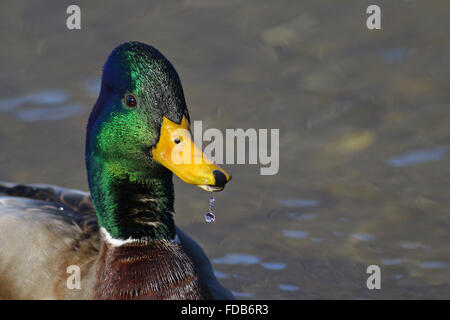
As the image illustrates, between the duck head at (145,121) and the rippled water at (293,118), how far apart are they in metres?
1.96

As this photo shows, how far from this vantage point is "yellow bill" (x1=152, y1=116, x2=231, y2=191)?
3287mm

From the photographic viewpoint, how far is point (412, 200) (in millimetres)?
5848

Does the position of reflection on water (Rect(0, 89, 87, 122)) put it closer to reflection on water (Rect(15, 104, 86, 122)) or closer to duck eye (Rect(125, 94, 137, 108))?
reflection on water (Rect(15, 104, 86, 122))

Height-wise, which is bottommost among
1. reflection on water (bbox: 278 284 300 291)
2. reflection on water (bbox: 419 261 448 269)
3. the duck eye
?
reflection on water (bbox: 278 284 300 291)

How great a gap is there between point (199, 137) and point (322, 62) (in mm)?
1245

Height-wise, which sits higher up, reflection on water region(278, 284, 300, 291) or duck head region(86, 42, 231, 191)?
duck head region(86, 42, 231, 191)

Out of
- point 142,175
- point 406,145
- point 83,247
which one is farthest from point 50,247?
point 406,145

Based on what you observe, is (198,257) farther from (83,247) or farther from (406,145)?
(406,145)

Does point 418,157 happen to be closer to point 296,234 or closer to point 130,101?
point 296,234

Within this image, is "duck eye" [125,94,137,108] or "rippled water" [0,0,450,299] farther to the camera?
"rippled water" [0,0,450,299]

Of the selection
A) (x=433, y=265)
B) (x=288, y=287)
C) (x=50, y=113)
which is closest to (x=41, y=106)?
(x=50, y=113)

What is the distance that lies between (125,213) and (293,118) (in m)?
2.67

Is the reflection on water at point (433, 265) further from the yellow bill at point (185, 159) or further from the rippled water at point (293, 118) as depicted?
the yellow bill at point (185, 159)

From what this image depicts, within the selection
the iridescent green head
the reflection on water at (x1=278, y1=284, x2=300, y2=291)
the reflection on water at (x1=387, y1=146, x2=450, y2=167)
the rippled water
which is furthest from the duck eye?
the reflection on water at (x1=387, y1=146, x2=450, y2=167)
